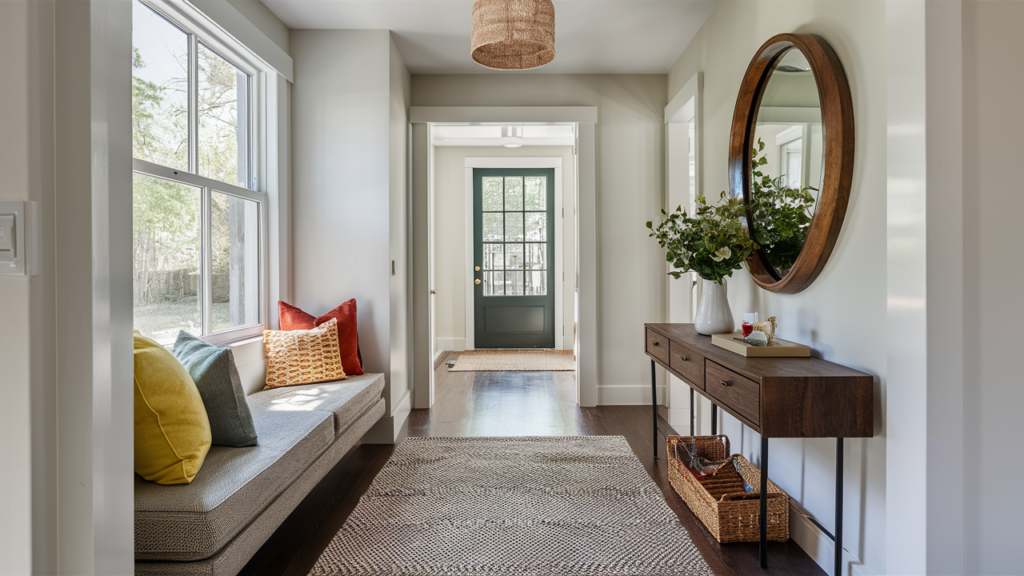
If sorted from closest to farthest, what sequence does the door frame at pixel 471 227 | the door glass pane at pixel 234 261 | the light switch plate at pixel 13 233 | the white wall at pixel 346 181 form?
the light switch plate at pixel 13 233, the door glass pane at pixel 234 261, the white wall at pixel 346 181, the door frame at pixel 471 227

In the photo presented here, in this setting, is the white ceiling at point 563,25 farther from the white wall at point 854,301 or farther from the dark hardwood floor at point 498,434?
the dark hardwood floor at point 498,434

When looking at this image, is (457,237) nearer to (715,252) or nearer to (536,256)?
(536,256)

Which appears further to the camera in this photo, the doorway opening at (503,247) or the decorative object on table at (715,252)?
the doorway opening at (503,247)

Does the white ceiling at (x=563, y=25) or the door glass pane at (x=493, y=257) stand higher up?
the white ceiling at (x=563, y=25)

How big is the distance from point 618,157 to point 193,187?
110 inches

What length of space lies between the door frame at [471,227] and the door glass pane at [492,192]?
16 centimetres

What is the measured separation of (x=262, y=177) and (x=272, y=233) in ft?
1.08

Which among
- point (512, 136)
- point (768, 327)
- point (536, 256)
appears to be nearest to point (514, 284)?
point (536, 256)

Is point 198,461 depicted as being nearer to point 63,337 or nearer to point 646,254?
point 63,337

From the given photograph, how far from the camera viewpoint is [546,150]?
21.3 ft

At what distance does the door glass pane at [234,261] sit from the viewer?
2.71m

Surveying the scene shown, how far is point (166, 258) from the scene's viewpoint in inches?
91.4
